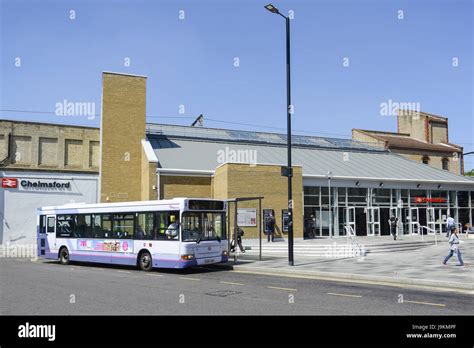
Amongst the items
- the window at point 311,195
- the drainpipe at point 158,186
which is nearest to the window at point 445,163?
the window at point 311,195

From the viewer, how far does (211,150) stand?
37.7m

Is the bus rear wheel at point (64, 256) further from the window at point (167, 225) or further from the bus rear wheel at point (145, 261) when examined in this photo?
the window at point (167, 225)

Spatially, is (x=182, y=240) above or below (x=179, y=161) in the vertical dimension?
below

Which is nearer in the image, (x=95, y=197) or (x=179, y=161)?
(x=179, y=161)

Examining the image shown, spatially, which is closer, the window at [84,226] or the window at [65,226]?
the window at [84,226]

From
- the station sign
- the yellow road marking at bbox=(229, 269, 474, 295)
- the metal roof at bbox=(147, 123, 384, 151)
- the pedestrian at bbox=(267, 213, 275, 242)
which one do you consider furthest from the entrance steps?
the station sign

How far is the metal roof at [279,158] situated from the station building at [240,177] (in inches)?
3.5

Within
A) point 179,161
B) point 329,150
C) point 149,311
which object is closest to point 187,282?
point 149,311

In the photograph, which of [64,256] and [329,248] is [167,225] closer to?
[64,256]

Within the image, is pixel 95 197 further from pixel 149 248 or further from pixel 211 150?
pixel 149 248

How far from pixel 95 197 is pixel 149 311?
32.7m

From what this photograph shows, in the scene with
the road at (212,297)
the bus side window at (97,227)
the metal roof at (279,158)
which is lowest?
the road at (212,297)

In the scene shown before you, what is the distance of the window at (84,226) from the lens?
21000mm
